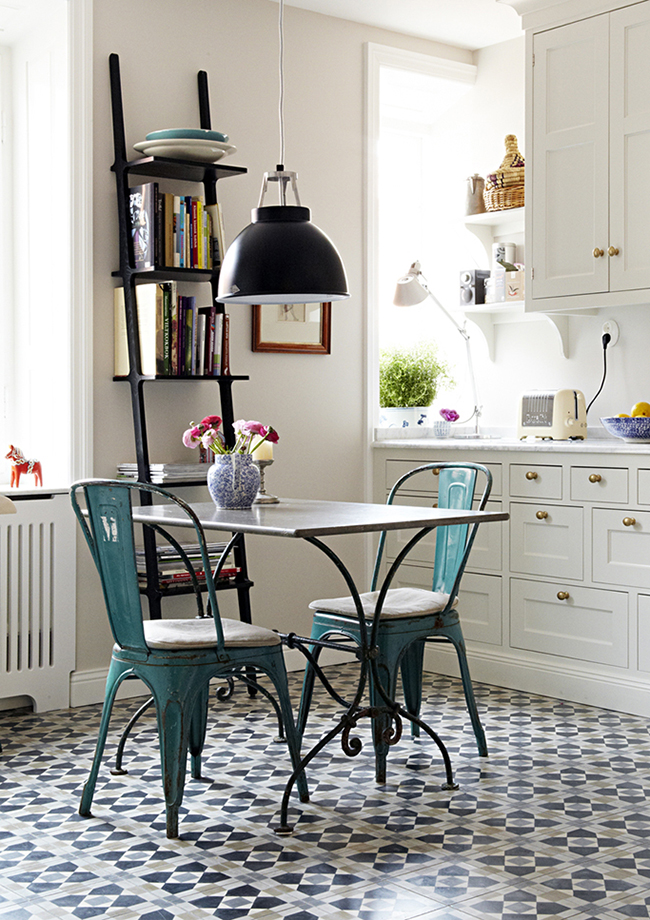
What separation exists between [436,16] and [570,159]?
1.03 m

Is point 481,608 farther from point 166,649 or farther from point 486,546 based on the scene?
point 166,649

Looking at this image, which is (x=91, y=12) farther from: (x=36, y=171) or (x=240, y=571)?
(x=240, y=571)

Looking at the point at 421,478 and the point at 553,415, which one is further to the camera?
the point at 421,478

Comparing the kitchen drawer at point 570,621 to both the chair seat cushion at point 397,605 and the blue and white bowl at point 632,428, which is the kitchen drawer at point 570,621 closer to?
the blue and white bowl at point 632,428

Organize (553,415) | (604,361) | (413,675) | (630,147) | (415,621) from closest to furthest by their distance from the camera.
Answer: (415,621), (413,675), (630,147), (553,415), (604,361)

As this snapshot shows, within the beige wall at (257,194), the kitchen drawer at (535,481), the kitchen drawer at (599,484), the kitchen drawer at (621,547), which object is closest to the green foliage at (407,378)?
the beige wall at (257,194)

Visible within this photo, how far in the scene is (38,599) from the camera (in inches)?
154

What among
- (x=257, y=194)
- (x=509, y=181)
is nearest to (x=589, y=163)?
(x=509, y=181)

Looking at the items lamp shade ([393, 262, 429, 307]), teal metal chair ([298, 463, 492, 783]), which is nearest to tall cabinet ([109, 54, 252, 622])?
teal metal chair ([298, 463, 492, 783])

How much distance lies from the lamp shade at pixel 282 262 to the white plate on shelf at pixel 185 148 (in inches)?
35.7

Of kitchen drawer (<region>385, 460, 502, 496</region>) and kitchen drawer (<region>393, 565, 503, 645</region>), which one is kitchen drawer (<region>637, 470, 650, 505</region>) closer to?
kitchen drawer (<region>385, 460, 502, 496</region>)

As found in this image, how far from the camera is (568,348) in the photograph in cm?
479

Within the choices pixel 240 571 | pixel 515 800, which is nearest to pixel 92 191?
pixel 240 571

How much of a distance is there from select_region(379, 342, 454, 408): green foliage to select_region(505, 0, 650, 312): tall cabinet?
0.86 meters
